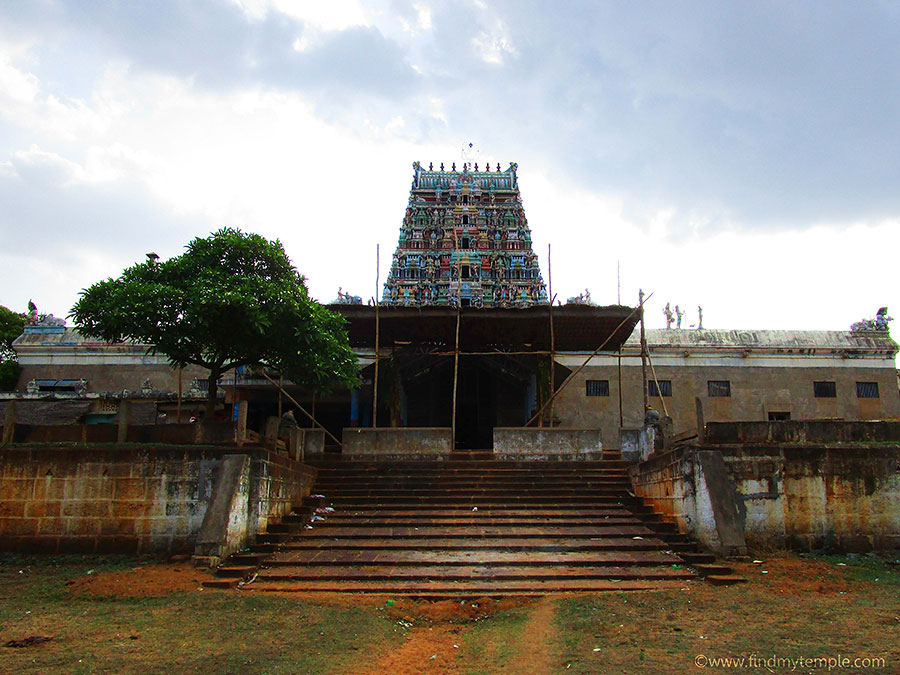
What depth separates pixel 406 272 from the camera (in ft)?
108

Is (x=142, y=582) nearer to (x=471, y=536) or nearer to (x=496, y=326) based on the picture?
(x=471, y=536)

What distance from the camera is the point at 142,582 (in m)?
8.47

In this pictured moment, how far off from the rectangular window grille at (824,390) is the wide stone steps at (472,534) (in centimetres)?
1389

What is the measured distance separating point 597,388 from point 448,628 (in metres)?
17.1

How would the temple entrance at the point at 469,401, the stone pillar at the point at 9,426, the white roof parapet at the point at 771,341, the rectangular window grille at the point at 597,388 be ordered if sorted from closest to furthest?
the stone pillar at the point at 9,426
the temple entrance at the point at 469,401
the rectangular window grille at the point at 597,388
the white roof parapet at the point at 771,341

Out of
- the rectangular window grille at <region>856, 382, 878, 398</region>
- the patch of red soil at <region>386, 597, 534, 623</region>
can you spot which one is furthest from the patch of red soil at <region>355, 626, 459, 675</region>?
the rectangular window grille at <region>856, 382, 878, 398</region>

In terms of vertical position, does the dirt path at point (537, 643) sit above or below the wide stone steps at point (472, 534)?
below

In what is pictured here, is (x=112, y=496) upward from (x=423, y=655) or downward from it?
upward

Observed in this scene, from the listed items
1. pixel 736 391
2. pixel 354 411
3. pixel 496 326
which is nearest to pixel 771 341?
pixel 736 391

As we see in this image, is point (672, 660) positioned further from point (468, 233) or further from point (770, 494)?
point (468, 233)

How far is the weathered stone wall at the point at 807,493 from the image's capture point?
1006 cm

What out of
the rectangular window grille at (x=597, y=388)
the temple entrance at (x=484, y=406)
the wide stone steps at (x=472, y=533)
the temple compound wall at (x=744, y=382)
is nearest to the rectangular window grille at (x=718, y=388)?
the temple compound wall at (x=744, y=382)

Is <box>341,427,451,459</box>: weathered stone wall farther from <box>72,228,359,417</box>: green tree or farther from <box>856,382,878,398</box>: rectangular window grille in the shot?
<box>856,382,878,398</box>: rectangular window grille

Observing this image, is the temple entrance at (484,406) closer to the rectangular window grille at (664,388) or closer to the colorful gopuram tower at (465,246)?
the rectangular window grille at (664,388)
